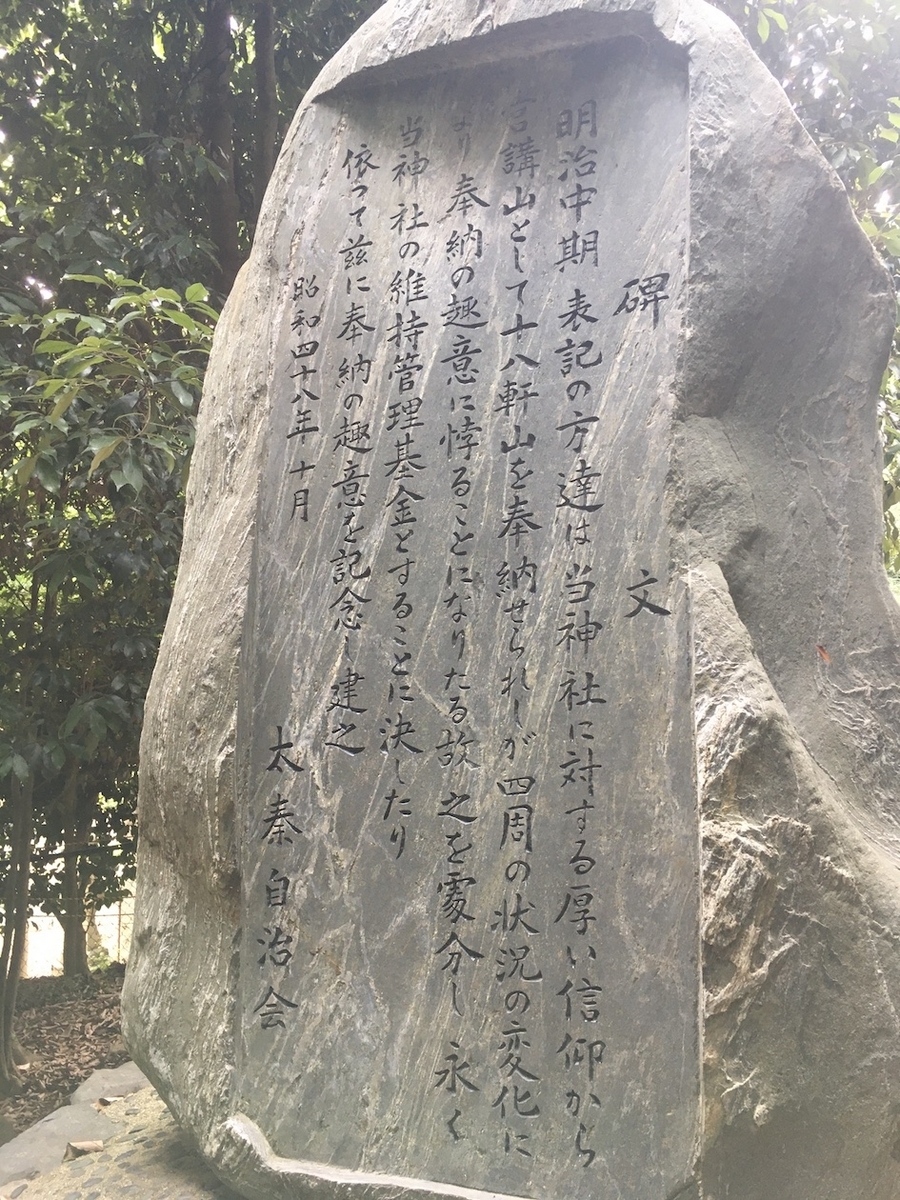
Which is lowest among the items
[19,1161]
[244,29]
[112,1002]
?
[112,1002]

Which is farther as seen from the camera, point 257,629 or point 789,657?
point 257,629

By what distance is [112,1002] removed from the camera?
4.70 m

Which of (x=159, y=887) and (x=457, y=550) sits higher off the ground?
(x=457, y=550)

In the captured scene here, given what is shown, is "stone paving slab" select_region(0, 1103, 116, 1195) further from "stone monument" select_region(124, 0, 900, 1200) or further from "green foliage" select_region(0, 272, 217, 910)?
"green foliage" select_region(0, 272, 217, 910)

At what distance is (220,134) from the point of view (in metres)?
4.79

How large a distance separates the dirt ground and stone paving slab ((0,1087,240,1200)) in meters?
1.46

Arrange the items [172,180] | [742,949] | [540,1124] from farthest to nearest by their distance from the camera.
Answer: [172,180]
[540,1124]
[742,949]

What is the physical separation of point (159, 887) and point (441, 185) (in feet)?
6.14

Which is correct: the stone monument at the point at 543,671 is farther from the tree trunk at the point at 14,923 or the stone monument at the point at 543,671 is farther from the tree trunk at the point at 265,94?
the tree trunk at the point at 265,94

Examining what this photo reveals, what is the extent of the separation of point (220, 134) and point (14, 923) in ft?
12.2

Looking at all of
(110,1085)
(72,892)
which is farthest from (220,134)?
(110,1085)

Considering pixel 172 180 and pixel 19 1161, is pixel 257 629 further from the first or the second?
pixel 172 180

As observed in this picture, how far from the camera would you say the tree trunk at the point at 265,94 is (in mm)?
4723

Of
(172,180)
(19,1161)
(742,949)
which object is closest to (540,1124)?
(742,949)
